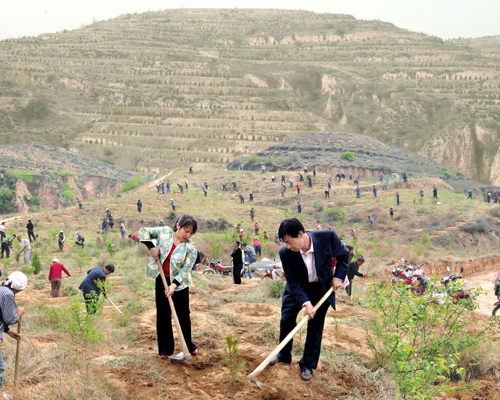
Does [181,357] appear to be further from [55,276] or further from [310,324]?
[55,276]

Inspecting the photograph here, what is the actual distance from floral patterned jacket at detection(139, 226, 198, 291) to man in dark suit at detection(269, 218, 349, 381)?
3.21 ft

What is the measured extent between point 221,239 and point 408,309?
15041mm

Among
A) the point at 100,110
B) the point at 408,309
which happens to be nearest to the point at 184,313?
the point at 408,309

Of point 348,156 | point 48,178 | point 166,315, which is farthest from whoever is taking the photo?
point 348,156

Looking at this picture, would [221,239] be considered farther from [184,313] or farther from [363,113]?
[363,113]

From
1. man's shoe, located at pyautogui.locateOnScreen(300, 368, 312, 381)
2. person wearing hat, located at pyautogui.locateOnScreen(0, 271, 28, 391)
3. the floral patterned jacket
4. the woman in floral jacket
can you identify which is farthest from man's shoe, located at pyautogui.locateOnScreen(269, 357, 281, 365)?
person wearing hat, located at pyautogui.locateOnScreen(0, 271, 28, 391)

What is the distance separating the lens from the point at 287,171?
4047 centimetres

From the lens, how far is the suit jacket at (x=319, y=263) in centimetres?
449

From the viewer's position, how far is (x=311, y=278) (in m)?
4.59

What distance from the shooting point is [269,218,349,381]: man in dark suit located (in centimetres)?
448

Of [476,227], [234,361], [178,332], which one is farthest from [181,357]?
[476,227]

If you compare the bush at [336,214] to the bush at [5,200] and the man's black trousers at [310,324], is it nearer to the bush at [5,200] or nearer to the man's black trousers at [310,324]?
the bush at [5,200]

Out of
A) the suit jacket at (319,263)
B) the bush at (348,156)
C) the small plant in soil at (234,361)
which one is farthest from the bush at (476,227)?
the small plant in soil at (234,361)

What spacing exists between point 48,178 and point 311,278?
37463 mm
